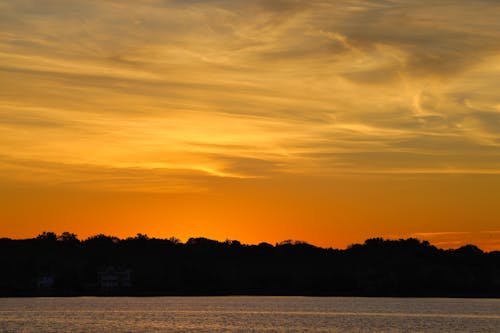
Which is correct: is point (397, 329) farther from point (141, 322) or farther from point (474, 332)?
point (141, 322)

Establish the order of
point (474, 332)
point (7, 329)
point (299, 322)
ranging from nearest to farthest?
point (7, 329) < point (474, 332) < point (299, 322)

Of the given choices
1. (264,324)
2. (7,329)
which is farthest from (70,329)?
(264,324)

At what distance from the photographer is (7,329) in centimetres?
15825

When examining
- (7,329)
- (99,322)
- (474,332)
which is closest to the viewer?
(7,329)

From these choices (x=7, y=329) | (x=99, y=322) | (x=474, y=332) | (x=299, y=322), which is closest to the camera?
(x=7, y=329)

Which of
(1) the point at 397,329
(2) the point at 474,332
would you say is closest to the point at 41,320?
(1) the point at 397,329

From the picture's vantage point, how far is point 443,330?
17625 centimetres

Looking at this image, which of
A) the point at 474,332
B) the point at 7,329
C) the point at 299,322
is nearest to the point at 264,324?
the point at 299,322

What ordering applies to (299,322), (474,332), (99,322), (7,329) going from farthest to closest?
(299,322)
(99,322)
(474,332)
(7,329)

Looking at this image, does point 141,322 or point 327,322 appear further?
point 327,322

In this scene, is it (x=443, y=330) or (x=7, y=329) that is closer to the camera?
(x=7, y=329)

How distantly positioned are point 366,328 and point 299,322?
25750 millimetres

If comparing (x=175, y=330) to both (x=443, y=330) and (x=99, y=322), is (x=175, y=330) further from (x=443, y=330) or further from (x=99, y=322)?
(x=443, y=330)

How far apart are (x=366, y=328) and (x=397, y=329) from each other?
19.7 ft
